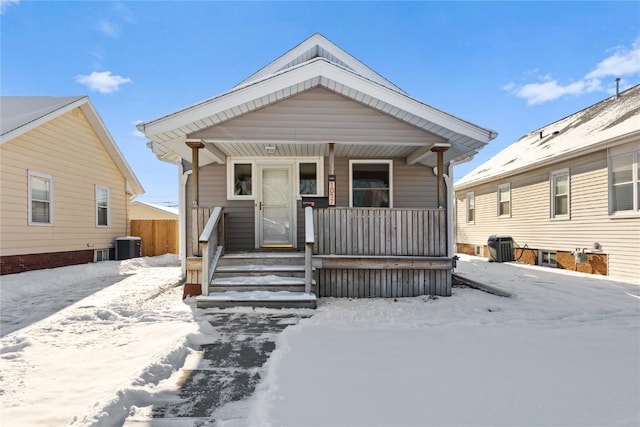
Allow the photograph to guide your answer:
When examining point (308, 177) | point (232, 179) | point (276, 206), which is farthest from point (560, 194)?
point (232, 179)

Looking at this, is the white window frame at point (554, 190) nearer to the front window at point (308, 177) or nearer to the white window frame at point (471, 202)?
the white window frame at point (471, 202)

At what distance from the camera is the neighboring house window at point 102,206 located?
1241 cm

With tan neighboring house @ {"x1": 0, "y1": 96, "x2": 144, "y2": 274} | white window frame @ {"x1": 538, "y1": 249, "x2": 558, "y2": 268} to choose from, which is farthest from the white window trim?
white window frame @ {"x1": 538, "y1": 249, "x2": 558, "y2": 268}

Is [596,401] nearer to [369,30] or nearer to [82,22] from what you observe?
[369,30]

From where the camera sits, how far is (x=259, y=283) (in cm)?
565

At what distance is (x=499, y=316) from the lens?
4.90 meters

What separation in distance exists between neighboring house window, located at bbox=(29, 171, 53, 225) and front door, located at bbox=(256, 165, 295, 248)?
684 cm

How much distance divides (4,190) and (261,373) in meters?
9.44

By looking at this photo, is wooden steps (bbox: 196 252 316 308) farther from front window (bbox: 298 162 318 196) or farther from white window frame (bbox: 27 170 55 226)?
white window frame (bbox: 27 170 55 226)

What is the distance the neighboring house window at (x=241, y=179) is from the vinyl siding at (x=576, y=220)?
30.4 ft

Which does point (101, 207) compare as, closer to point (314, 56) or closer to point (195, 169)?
point (195, 169)

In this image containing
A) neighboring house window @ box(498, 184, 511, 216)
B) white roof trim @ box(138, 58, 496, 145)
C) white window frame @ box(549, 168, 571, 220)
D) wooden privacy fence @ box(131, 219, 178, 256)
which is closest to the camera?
white roof trim @ box(138, 58, 496, 145)

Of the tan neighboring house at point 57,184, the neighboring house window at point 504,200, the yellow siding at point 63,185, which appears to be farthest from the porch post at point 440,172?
the yellow siding at point 63,185

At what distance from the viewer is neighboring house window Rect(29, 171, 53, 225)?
373 inches
